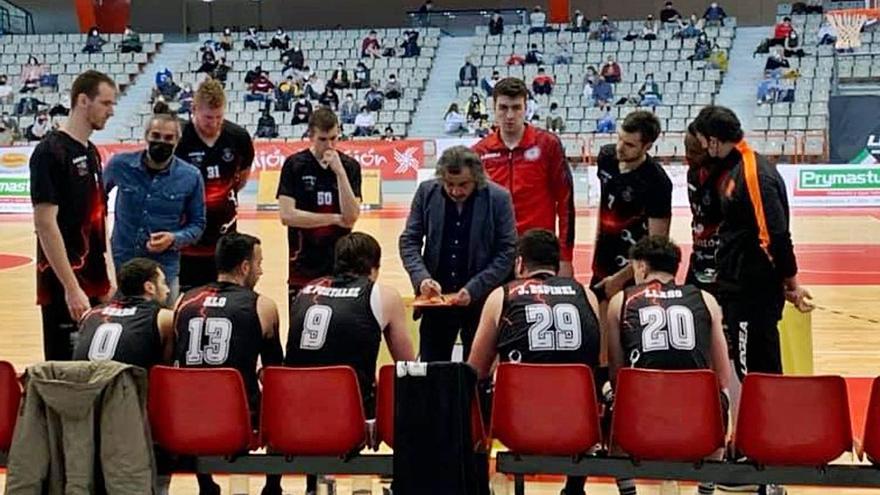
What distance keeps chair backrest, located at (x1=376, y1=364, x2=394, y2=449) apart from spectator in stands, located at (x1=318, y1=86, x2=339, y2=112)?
22887mm

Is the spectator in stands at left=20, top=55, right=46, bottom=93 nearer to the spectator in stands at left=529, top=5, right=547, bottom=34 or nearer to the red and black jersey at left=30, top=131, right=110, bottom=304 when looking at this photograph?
the spectator in stands at left=529, top=5, right=547, bottom=34

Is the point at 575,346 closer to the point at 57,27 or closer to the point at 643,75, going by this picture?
the point at 643,75

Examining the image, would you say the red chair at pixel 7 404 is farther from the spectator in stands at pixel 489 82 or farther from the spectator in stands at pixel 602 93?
the spectator in stands at pixel 489 82

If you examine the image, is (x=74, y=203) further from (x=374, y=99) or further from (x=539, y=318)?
(x=374, y=99)

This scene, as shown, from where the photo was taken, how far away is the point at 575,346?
4.27 m

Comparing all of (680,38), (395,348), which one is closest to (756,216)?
(395,348)

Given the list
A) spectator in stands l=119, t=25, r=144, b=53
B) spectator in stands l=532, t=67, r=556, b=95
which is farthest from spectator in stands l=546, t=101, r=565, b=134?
spectator in stands l=119, t=25, r=144, b=53

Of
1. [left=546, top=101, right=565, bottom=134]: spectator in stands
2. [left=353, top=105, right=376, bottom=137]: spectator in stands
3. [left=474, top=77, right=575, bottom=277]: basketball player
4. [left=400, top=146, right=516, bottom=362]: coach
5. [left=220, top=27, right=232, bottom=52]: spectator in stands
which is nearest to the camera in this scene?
[left=400, top=146, right=516, bottom=362]: coach

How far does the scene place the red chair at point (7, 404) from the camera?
4168 mm

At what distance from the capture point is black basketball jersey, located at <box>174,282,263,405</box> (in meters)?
4.29

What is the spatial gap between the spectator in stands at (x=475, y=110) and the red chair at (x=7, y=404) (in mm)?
21068

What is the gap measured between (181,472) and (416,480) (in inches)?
37.0

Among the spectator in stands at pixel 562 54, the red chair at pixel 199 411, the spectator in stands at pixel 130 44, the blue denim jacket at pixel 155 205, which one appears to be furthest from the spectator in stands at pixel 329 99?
the red chair at pixel 199 411

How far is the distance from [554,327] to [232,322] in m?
1.27
